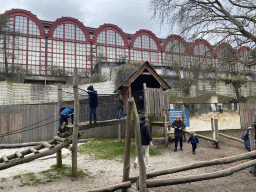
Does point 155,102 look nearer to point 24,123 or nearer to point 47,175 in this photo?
point 47,175

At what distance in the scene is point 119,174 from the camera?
20.4 ft

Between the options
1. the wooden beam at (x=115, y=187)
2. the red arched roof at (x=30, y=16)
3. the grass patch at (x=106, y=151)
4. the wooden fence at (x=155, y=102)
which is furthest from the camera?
the red arched roof at (x=30, y=16)

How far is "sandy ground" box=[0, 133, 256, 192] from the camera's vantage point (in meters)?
5.22

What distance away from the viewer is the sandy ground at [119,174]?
522 cm

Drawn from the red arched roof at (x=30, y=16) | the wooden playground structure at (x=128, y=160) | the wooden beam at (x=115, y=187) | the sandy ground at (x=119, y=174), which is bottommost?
the sandy ground at (x=119, y=174)

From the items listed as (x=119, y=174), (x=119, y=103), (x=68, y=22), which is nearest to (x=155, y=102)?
(x=119, y=103)

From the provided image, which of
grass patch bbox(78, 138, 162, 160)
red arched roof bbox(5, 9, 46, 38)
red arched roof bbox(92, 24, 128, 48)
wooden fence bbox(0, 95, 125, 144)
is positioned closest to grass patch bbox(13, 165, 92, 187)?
grass patch bbox(78, 138, 162, 160)

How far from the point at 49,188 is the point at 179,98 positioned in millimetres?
17603

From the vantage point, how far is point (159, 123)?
10531mm

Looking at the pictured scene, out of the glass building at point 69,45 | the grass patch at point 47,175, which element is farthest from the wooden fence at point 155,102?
the glass building at point 69,45

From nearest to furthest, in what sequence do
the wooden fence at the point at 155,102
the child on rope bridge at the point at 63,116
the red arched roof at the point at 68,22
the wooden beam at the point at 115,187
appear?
the wooden beam at the point at 115,187
the child on rope bridge at the point at 63,116
the wooden fence at the point at 155,102
the red arched roof at the point at 68,22

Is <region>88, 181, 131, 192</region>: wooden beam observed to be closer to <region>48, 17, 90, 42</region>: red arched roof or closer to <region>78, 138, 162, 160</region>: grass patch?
<region>78, 138, 162, 160</region>: grass patch

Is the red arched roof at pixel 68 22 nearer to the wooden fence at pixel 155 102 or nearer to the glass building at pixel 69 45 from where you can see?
the glass building at pixel 69 45

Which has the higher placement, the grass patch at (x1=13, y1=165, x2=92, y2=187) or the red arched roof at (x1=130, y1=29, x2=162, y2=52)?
the red arched roof at (x1=130, y1=29, x2=162, y2=52)
